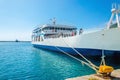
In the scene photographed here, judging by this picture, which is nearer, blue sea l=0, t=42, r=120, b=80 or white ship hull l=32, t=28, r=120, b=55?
blue sea l=0, t=42, r=120, b=80

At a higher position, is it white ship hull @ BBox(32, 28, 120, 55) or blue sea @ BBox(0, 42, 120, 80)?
white ship hull @ BBox(32, 28, 120, 55)

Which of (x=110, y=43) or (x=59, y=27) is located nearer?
(x=110, y=43)

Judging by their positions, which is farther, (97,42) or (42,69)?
(97,42)

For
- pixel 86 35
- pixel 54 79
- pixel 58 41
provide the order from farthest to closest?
pixel 58 41
pixel 86 35
pixel 54 79

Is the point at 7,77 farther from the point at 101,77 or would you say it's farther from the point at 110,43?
the point at 110,43

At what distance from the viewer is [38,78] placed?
1017 centimetres

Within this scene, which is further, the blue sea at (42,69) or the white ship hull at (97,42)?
the white ship hull at (97,42)

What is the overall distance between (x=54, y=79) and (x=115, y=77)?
426 cm

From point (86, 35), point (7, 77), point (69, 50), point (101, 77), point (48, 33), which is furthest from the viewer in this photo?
point (48, 33)

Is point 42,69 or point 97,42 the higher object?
point 97,42

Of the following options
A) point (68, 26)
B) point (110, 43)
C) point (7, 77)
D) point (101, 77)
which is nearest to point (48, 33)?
point (68, 26)

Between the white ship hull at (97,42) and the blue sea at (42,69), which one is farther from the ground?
the white ship hull at (97,42)

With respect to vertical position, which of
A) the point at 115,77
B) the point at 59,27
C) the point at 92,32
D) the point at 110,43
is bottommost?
the point at 115,77

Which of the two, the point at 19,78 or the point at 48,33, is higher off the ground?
the point at 48,33
